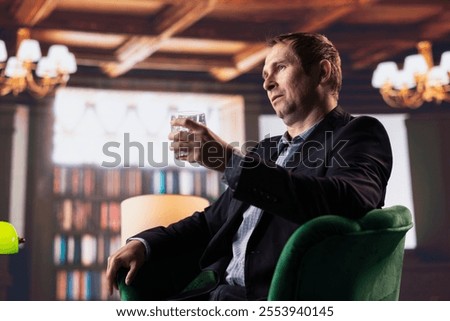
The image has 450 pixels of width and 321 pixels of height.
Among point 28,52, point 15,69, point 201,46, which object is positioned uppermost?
point 201,46

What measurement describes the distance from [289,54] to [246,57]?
5.24m

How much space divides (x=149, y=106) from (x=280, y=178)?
6.34m

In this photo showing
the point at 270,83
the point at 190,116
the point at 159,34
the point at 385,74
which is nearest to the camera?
the point at 190,116

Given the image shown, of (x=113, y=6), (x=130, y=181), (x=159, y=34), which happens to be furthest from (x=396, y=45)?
(x=130, y=181)

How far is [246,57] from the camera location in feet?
23.5

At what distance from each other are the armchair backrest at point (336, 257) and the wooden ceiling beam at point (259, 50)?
14.5 ft

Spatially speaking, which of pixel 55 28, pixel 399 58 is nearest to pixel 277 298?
pixel 55 28

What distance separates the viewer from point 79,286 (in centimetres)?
705

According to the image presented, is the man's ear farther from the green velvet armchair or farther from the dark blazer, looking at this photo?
the green velvet armchair

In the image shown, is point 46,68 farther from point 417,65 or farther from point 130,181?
point 417,65

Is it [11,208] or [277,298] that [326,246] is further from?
[11,208]

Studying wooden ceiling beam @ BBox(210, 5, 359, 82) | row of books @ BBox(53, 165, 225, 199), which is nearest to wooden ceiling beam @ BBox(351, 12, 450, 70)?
wooden ceiling beam @ BBox(210, 5, 359, 82)

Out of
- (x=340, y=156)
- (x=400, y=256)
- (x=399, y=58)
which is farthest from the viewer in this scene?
(x=399, y=58)

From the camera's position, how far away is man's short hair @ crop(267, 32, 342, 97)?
1.99 meters
